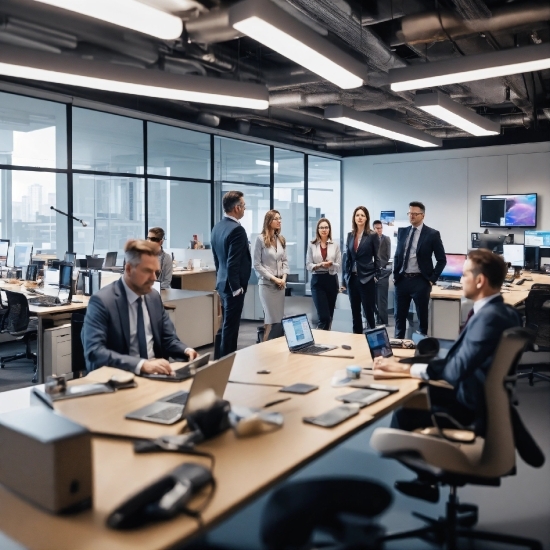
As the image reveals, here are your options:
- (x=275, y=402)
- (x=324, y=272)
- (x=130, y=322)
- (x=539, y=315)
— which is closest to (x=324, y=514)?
(x=275, y=402)

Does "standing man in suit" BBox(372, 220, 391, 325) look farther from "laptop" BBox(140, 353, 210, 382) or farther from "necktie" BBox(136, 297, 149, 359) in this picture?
"laptop" BBox(140, 353, 210, 382)

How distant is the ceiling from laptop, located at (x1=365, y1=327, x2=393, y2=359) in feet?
8.51

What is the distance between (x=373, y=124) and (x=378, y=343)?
500 centimetres

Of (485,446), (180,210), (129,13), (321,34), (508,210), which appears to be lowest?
(485,446)

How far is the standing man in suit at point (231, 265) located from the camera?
5.33 meters

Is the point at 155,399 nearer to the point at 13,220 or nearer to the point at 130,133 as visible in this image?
the point at 13,220

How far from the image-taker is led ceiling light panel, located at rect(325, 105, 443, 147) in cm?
720

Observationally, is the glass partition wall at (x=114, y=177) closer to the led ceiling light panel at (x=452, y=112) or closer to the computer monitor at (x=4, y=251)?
the computer monitor at (x=4, y=251)

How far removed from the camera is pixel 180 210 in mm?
10711

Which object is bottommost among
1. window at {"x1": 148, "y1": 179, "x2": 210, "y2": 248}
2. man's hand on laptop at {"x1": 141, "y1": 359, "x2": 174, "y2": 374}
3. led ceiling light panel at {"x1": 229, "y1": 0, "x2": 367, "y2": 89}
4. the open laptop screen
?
man's hand on laptop at {"x1": 141, "y1": 359, "x2": 174, "y2": 374}

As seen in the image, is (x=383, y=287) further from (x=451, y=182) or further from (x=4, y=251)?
(x=4, y=251)

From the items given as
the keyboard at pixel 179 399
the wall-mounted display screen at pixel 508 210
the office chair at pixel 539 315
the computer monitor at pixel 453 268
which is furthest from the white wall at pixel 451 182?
the keyboard at pixel 179 399

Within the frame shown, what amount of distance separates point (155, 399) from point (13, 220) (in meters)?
6.61

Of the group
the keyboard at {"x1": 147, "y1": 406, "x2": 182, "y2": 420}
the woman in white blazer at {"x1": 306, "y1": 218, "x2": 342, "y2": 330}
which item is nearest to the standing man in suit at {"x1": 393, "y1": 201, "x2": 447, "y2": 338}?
the woman in white blazer at {"x1": 306, "y1": 218, "x2": 342, "y2": 330}
